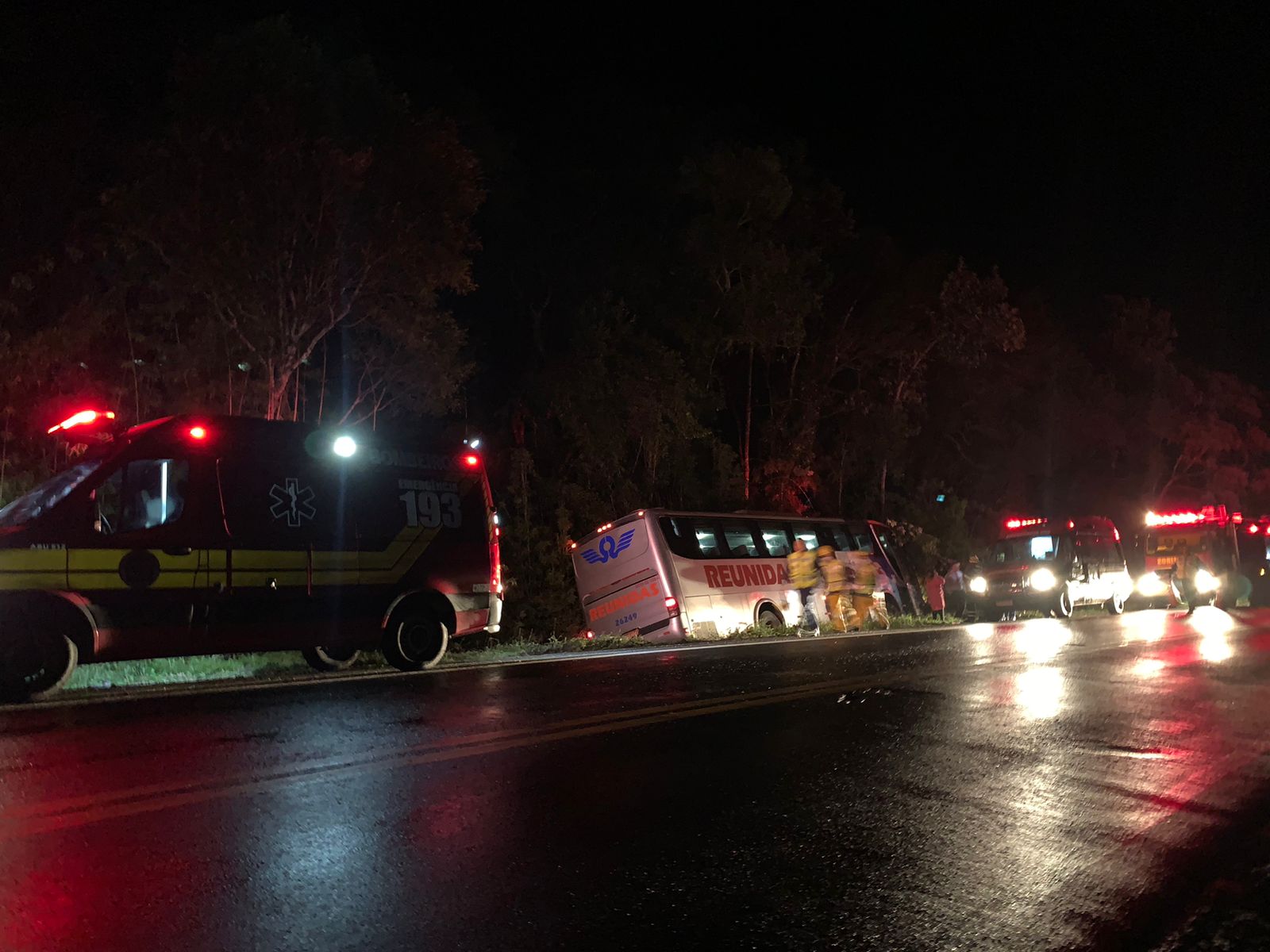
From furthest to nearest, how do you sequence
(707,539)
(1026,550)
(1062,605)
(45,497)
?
(1026,550), (1062,605), (707,539), (45,497)

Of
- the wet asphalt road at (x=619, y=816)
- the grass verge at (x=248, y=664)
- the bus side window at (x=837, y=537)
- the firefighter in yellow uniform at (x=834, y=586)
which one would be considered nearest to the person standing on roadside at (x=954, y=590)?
the bus side window at (x=837, y=537)

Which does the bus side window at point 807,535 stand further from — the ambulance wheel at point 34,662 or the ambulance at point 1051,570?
the ambulance wheel at point 34,662

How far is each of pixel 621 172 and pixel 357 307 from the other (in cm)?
1208

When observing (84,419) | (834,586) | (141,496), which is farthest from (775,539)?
(84,419)

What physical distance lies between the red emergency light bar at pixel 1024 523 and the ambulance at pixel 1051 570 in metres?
0.02

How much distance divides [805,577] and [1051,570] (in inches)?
363

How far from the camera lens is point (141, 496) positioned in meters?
Result: 9.25

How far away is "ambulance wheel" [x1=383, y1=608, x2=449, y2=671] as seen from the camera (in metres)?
10.7

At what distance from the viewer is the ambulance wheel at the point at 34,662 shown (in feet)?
27.1

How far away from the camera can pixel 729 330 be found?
29.1 m

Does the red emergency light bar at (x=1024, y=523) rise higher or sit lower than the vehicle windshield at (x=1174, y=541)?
higher

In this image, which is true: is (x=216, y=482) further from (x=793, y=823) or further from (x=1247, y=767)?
(x=1247, y=767)

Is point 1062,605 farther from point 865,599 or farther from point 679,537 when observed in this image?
point 679,537

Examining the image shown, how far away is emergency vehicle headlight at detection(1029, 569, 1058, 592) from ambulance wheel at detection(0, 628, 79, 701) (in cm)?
2009
